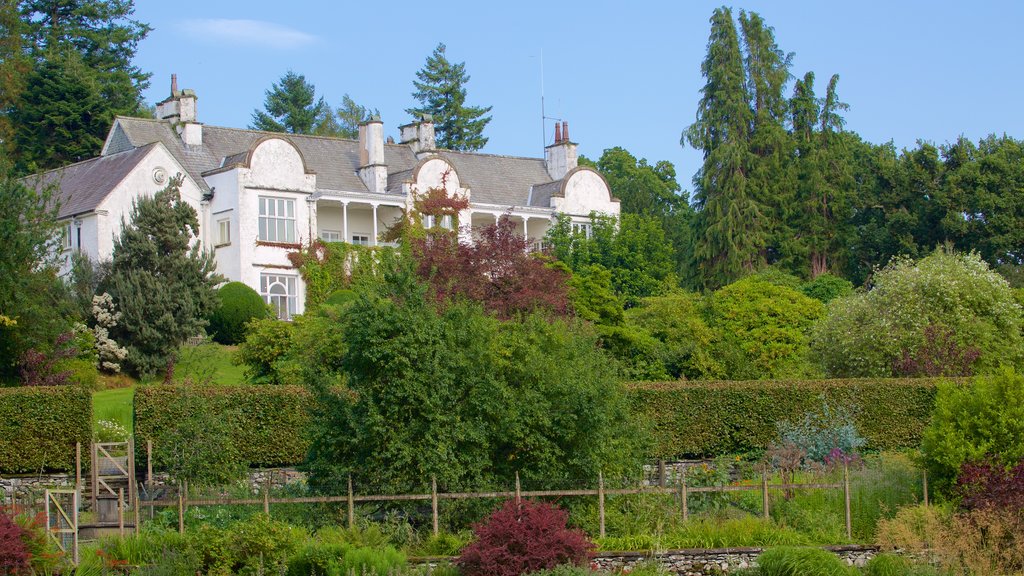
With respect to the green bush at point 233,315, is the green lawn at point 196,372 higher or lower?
lower

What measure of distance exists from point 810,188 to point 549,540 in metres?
39.1

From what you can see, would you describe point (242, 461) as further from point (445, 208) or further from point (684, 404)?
point (445, 208)

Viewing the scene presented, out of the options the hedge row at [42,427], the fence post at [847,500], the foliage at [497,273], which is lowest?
the fence post at [847,500]

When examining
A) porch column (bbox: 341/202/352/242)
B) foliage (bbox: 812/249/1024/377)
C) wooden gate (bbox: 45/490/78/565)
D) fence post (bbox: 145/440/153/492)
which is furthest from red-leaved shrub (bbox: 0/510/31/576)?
porch column (bbox: 341/202/352/242)

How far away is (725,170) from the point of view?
53094 millimetres

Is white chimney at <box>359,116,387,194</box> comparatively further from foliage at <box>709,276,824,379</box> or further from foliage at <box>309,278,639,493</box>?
foliage at <box>309,278,639,493</box>

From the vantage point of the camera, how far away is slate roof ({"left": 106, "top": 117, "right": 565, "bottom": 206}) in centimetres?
4800

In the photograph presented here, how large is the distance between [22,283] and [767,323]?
2008 centimetres

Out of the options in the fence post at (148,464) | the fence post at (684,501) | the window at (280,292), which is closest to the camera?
the fence post at (684,501)

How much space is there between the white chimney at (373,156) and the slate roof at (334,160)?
0.34m

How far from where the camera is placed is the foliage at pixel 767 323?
37875 millimetres

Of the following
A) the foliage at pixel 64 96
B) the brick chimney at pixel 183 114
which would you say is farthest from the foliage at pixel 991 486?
the foliage at pixel 64 96

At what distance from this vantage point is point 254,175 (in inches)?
1786

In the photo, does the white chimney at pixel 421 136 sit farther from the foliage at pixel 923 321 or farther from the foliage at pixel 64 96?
the foliage at pixel 923 321
